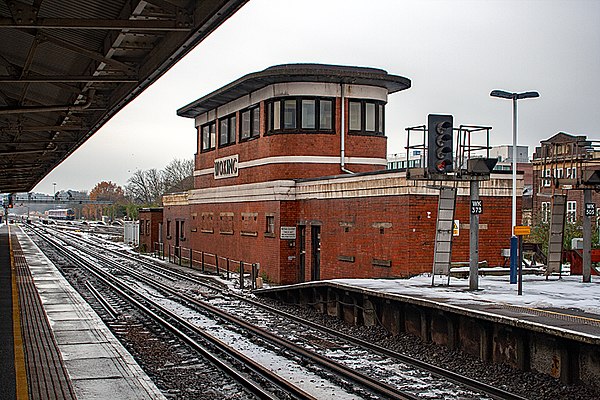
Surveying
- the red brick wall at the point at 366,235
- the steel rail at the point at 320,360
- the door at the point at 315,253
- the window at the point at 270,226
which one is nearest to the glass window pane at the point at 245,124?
the red brick wall at the point at 366,235

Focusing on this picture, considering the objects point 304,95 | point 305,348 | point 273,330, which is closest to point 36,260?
point 304,95

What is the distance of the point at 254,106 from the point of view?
92.1ft

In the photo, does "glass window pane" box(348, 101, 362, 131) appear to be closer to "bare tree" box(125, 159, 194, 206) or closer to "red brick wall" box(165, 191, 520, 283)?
"red brick wall" box(165, 191, 520, 283)

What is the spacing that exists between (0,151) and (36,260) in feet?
56.8

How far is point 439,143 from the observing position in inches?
580

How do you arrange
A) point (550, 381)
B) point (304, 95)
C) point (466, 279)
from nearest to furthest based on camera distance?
point (550, 381)
point (466, 279)
point (304, 95)

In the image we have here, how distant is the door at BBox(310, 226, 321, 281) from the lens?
2409cm

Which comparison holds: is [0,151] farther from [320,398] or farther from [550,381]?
[550,381]

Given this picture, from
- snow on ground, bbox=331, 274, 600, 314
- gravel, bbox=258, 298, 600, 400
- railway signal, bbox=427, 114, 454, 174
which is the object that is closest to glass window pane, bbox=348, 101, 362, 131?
snow on ground, bbox=331, 274, 600, 314

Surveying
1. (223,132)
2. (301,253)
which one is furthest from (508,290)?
(223,132)

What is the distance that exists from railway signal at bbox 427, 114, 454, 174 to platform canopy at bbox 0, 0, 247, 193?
593cm

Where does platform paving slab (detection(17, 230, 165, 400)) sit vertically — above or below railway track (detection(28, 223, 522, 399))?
above

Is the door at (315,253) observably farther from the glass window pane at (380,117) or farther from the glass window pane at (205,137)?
the glass window pane at (205,137)

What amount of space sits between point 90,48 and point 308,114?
50.8 feet
